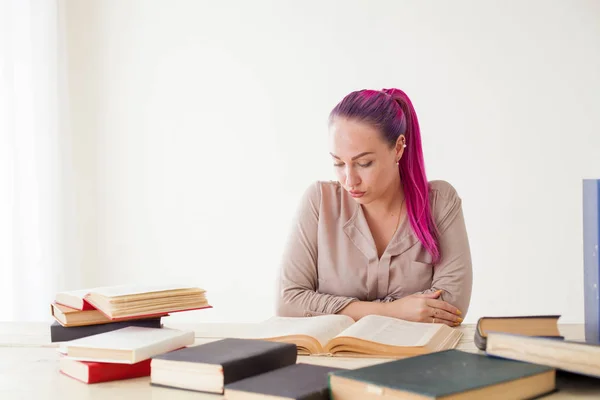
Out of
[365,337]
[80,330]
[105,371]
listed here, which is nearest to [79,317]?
[80,330]

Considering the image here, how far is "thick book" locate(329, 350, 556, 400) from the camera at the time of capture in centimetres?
86

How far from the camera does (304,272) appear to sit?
2.16 meters

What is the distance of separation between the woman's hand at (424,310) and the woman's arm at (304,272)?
5.5 inches

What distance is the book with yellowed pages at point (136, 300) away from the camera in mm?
1328

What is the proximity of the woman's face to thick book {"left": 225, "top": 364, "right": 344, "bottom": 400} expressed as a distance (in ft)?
3.55

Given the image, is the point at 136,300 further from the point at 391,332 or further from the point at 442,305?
the point at 442,305

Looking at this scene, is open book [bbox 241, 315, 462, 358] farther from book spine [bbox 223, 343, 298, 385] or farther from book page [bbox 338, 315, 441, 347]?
book spine [bbox 223, 343, 298, 385]

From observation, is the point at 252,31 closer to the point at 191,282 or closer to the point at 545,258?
the point at 191,282

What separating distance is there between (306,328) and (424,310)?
50 centimetres

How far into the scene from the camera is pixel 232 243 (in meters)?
4.10

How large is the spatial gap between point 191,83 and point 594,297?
3.29 metres

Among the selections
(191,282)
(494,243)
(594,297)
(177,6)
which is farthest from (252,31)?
(594,297)

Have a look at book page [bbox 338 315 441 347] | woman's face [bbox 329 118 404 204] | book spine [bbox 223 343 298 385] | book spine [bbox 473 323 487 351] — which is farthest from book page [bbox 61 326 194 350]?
woman's face [bbox 329 118 404 204]

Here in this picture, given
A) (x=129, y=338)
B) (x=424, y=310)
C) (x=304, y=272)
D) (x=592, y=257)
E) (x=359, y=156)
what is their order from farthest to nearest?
(x=304, y=272)
(x=359, y=156)
(x=424, y=310)
(x=129, y=338)
(x=592, y=257)
